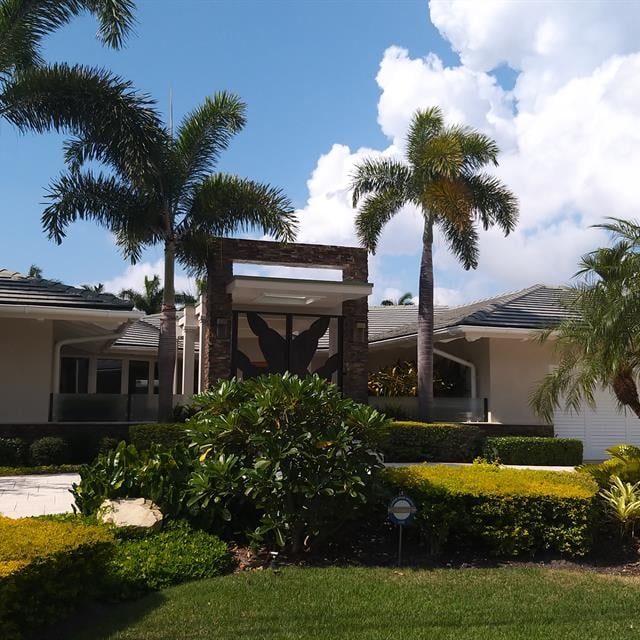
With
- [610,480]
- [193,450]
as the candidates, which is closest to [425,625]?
[193,450]

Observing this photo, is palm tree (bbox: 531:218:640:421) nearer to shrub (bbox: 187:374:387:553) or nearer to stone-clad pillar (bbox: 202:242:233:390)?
shrub (bbox: 187:374:387:553)

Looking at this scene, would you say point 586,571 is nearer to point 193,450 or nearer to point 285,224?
point 193,450

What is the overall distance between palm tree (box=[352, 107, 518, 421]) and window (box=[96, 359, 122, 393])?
11.4 m

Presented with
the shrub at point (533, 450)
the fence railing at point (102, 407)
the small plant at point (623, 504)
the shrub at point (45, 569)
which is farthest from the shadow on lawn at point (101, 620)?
the shrub at point (533, 450)

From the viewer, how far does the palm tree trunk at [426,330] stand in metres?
19.1

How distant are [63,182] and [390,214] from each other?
8148mm

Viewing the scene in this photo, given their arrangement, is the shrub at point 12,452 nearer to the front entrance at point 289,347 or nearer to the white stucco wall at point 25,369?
the white stucco wall at point 25,369

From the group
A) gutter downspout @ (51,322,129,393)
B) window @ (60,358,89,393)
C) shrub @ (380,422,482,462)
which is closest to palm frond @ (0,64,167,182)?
gutter downspout @ (51,322,129,393)

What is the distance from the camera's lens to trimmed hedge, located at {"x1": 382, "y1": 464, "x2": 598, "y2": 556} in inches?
302

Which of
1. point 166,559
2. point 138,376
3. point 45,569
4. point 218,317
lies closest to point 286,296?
point 218,317

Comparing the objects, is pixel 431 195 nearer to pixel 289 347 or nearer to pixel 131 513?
pixel 289 347

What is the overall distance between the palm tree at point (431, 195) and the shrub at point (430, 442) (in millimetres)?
1241

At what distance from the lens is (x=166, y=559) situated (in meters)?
6.74

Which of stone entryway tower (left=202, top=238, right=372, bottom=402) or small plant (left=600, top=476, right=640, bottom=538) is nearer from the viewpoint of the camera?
small plant (left=600, top=476, right=640, bottom=538)
